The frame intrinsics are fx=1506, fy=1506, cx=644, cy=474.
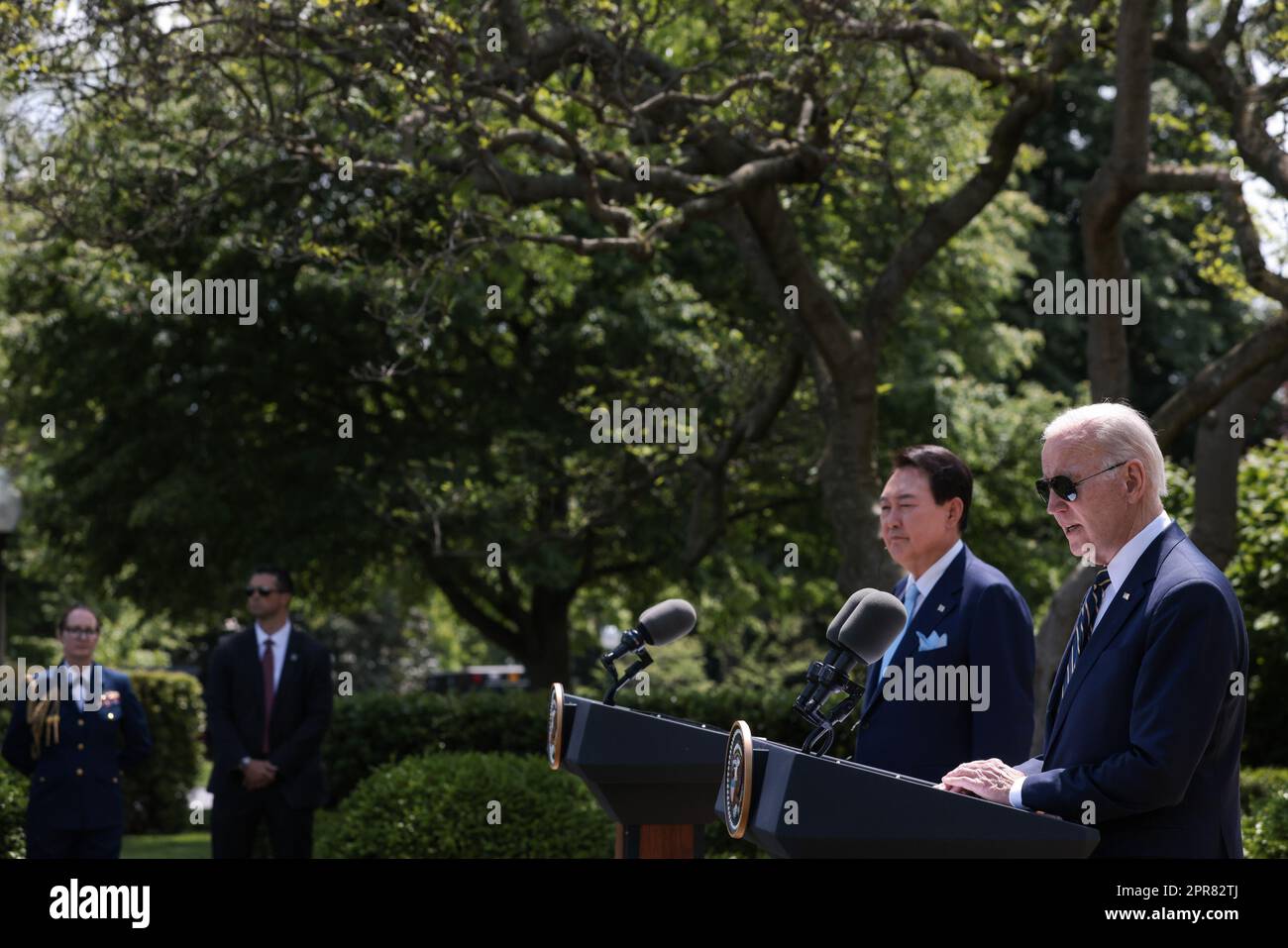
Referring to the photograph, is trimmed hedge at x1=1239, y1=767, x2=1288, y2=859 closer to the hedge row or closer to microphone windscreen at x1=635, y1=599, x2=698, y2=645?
the hedge row

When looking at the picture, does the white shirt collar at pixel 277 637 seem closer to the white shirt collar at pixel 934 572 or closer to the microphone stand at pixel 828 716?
the white shirt collar at pixel 934 572

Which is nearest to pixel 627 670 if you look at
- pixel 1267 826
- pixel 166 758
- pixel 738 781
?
pixel 738 781

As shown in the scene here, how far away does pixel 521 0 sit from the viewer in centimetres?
1129

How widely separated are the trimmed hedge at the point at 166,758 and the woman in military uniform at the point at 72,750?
9.10 m

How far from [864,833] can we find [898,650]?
6.87 ft

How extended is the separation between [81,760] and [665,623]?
5328 mm

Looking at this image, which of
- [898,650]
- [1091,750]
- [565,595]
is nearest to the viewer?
[1091,750]

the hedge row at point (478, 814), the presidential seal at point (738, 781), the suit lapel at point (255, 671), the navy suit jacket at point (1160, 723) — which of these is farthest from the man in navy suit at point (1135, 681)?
the hedge row at point (478, 814)

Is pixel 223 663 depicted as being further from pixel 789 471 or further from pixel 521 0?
pixel 789 471

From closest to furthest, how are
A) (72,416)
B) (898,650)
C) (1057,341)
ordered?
(898,650)
(72,416)
(1057,341)

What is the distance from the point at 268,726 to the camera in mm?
9047

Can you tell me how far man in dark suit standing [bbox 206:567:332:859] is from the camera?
29.1ft
